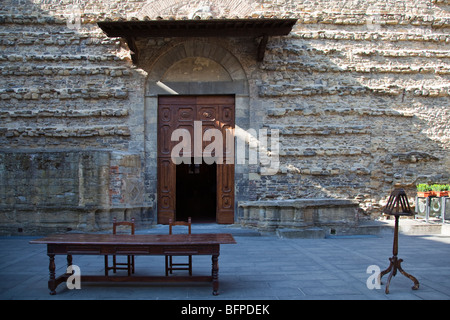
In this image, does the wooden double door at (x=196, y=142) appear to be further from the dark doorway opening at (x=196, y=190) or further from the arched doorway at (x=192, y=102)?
the dark doorway opening at (x=196, y=190)

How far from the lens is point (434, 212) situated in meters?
9.34

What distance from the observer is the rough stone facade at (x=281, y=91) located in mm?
9695

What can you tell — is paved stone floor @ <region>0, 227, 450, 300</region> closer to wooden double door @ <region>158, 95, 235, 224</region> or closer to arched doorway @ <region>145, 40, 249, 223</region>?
wooden double door @ <region>158, 95, 235, 224</region>

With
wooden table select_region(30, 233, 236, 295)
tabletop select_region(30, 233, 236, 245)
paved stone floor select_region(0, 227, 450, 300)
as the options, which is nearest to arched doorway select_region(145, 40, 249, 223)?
paved stone floor select_region(0, 227, 450, 300)

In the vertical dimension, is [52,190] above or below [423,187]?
below

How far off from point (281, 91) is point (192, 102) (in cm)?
243

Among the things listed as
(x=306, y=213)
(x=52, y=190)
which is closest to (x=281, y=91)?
(x=306, y=213)

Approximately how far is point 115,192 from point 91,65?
3638mm

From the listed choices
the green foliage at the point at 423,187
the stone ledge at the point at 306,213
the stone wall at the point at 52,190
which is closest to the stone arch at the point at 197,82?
the stone wall at the point at 52,190

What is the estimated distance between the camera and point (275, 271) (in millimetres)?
5371

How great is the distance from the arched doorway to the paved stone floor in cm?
231

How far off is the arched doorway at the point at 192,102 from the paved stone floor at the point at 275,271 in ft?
7.59

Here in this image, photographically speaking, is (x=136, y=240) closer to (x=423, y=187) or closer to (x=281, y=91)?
(x=281, y=91)

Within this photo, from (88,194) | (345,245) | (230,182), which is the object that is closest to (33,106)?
(88,194)
